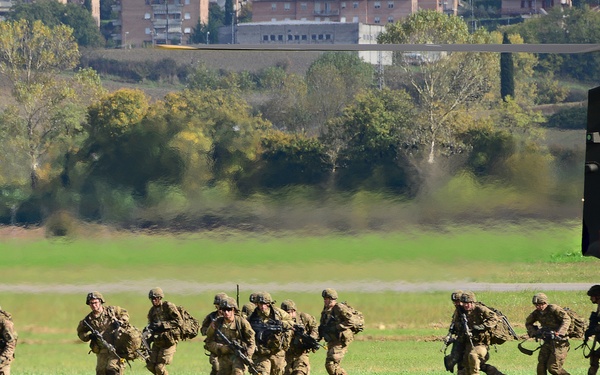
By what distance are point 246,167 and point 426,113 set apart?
15.9 ft

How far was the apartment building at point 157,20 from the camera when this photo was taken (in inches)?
3329

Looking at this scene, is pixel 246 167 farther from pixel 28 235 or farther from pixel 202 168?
pixel 28 235

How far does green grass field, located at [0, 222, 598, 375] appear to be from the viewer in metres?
30.8

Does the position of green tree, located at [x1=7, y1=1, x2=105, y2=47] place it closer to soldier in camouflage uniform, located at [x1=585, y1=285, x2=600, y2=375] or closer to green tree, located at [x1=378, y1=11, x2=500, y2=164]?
green tree, located at [x1=378, y1=11, x2=500, y2=164]

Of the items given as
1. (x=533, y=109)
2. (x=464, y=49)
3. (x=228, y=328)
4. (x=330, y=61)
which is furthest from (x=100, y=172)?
(x=464, y=49)

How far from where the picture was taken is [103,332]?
2261 centimetres

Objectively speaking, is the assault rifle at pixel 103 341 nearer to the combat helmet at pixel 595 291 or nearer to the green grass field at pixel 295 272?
the green grass field at pixel 295 272

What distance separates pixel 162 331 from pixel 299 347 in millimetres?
2326

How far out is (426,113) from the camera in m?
34.5

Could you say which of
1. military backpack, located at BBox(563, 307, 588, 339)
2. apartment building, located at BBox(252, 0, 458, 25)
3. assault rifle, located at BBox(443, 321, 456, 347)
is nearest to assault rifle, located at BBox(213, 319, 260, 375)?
assault rifle, located at BBox(443, 321, 456, 347)

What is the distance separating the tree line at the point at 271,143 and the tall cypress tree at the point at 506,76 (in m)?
0.17

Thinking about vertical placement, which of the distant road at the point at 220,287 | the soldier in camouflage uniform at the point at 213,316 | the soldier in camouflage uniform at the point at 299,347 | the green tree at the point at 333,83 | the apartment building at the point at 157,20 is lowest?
the distant road at the point at 220,287

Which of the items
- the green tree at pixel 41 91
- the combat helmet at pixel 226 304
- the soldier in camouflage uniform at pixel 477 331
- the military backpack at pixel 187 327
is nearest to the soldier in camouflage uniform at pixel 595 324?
the soldier in camouflage uniform at pixel 477 331

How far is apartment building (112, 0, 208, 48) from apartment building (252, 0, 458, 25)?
171 inches
